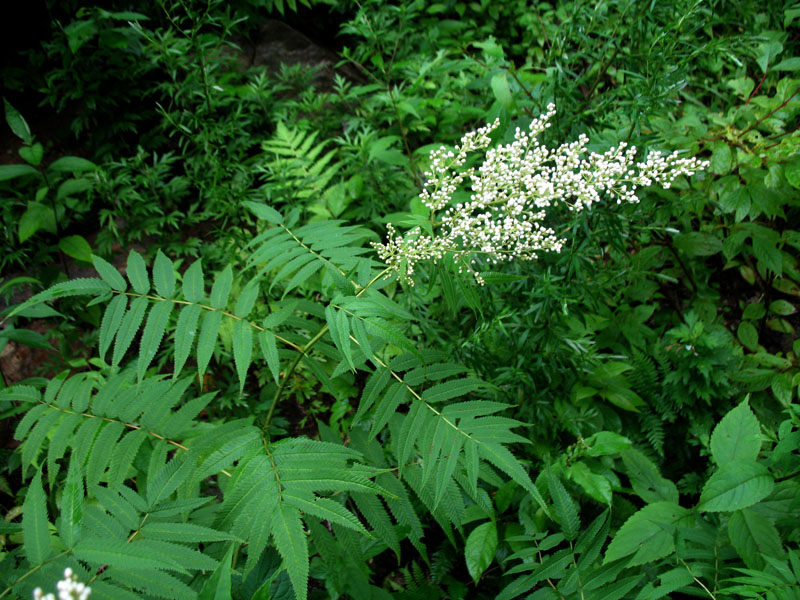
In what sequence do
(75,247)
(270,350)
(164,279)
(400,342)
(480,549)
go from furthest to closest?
1. (75,247)
2. (480,549)
3. (164,279)
4. (270,350)
5. (400,342)

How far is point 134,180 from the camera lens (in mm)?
4148

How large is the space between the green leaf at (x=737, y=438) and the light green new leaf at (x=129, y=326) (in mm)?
2219

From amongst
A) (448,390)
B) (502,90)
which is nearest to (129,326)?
(448,390)

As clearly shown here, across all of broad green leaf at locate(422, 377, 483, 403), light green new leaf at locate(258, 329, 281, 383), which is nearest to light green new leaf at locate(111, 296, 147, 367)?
light green new leaf at locate(258, 329, 281, 383)

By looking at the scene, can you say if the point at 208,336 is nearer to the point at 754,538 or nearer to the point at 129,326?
the point at 129,326

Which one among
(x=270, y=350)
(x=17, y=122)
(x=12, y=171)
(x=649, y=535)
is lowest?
(x=649, y=535)

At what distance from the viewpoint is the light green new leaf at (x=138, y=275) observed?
186 cm

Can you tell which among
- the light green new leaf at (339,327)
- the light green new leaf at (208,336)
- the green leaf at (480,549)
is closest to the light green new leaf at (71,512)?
the light green new leaf at (208,336)

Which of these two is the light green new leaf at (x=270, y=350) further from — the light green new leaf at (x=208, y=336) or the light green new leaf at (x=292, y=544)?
the light green new leaf at (x=292, y=544)

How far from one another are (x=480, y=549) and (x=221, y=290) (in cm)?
162

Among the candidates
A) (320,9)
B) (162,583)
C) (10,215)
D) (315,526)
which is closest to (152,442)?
(315,526)

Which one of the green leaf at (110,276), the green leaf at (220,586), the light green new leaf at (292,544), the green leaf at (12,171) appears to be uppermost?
the green leaf at (12,171)

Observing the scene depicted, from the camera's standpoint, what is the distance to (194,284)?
191 centimetres

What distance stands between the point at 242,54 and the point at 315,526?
195 inches
